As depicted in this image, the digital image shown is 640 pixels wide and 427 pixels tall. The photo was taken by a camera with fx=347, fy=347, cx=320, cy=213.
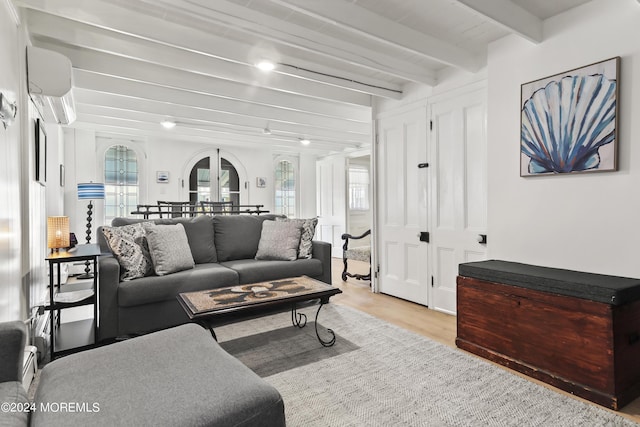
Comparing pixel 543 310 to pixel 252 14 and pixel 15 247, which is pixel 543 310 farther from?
pixel 15 247

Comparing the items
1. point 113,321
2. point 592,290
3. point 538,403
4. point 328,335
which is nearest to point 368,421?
point 538,403

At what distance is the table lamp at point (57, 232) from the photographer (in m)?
2.57

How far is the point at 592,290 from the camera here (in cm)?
187

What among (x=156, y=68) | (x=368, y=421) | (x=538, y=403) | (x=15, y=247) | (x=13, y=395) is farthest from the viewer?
(x=156, y=68)

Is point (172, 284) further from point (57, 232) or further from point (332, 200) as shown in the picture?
point (332, 200)

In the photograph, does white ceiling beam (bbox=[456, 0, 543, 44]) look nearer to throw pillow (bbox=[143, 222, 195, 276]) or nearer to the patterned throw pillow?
throw pillow (bbox=[143, 222, 195, 276])

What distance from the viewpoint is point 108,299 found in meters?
2.72

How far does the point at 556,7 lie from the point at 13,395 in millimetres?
3499

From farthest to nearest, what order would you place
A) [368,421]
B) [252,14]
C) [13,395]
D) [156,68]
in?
[156,68]
[252,14]
[368,421]
[13,395]

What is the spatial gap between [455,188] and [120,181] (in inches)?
213

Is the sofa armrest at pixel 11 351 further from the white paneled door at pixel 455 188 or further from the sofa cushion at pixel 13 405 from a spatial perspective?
the white paneled door at pixel 455 188

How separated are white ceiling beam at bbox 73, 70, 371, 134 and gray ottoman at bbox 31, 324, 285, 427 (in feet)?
9.73

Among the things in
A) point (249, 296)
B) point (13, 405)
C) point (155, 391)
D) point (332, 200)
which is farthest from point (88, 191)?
point (332, 200)

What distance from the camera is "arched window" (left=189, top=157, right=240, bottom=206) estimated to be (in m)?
6.59
